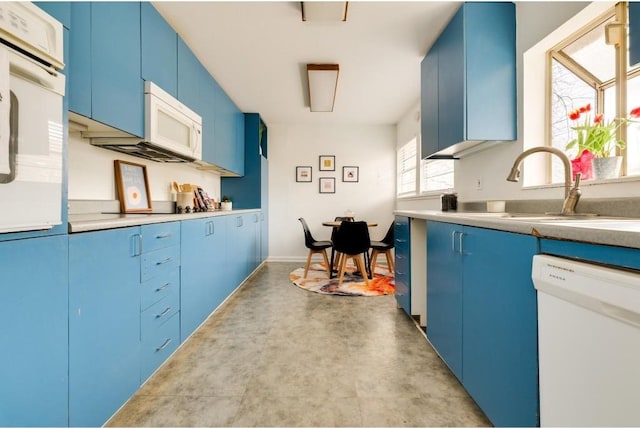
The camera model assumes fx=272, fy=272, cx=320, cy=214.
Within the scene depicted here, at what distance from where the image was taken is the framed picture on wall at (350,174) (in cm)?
531

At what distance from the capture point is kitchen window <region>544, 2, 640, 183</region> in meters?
1.38

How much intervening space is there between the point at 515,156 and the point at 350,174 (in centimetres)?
344

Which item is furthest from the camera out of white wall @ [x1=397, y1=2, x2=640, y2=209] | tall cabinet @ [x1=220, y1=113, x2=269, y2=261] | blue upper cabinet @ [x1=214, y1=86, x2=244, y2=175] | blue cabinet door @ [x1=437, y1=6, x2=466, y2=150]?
tall cabinet @ [x1=220, y1=113, x2=269, y2=261]

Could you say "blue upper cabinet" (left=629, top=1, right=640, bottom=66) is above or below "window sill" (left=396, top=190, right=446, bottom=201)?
above

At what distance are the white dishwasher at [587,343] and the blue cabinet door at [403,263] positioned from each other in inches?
58.8

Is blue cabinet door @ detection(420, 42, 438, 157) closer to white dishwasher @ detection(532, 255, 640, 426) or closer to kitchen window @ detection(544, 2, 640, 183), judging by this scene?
kitchen window @ detection(544, 2, 640, 183)

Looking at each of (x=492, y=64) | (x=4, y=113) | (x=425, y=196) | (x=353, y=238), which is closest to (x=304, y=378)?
(x=4, y=113)

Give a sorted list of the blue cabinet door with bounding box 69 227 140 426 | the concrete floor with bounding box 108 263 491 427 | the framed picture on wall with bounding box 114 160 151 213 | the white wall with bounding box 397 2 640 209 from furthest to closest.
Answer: the framed picture on wall with bounding box 114 160 151 213 < the white wall with bounding box 397 2 640 209 < the concrete floor with bounding box 108 263 491 427 < the blue cabinet door with bounding box 69 227 140 426

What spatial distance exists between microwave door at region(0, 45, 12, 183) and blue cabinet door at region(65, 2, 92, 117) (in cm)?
68

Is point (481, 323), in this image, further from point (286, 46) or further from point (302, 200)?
point (302, 200)

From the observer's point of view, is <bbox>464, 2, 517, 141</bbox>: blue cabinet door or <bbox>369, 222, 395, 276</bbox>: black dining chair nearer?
<bbox>464, 2, 517, 141</bbox>: blue cabinet door

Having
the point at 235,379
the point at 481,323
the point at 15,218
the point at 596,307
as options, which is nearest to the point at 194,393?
the point at 235,379

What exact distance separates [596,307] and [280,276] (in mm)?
3706

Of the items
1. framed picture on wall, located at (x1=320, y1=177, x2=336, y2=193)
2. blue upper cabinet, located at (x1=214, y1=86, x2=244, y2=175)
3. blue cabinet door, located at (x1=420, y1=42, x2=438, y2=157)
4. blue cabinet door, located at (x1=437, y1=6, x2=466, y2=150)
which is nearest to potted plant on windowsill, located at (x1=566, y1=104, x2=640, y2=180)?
blue cabinet door, located at (x1=437, y1=6, x2=466, y2=150)
